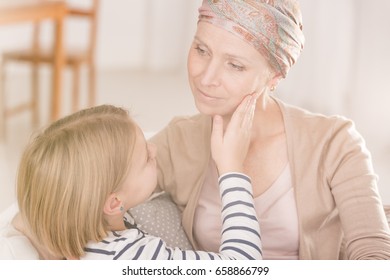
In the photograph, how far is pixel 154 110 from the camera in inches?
63.5

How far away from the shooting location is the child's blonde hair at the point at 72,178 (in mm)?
1011

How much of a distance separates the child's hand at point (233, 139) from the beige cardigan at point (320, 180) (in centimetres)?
14

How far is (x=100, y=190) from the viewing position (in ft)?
3.35

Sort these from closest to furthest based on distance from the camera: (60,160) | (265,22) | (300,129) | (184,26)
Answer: (60,160) < (265,22) < (300,129) < (184,26)

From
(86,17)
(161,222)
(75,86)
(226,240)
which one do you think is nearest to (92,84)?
(75,86)

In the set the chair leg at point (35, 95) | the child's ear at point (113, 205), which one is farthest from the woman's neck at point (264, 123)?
the chair leg at point (35, 95)

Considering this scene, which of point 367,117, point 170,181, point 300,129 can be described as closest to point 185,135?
point 170,181

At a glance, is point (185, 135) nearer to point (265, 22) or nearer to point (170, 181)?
point (170, 181)

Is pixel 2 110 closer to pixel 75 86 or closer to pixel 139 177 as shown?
pixel 75 86

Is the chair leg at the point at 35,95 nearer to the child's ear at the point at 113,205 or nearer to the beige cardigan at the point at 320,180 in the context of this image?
the beige cardigan at the point at 320,180

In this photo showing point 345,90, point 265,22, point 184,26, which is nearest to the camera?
point 265,22

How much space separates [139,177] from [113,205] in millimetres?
63

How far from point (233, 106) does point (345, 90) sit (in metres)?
0.57

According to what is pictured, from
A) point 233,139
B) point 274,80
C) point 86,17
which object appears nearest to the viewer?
point 233,139
